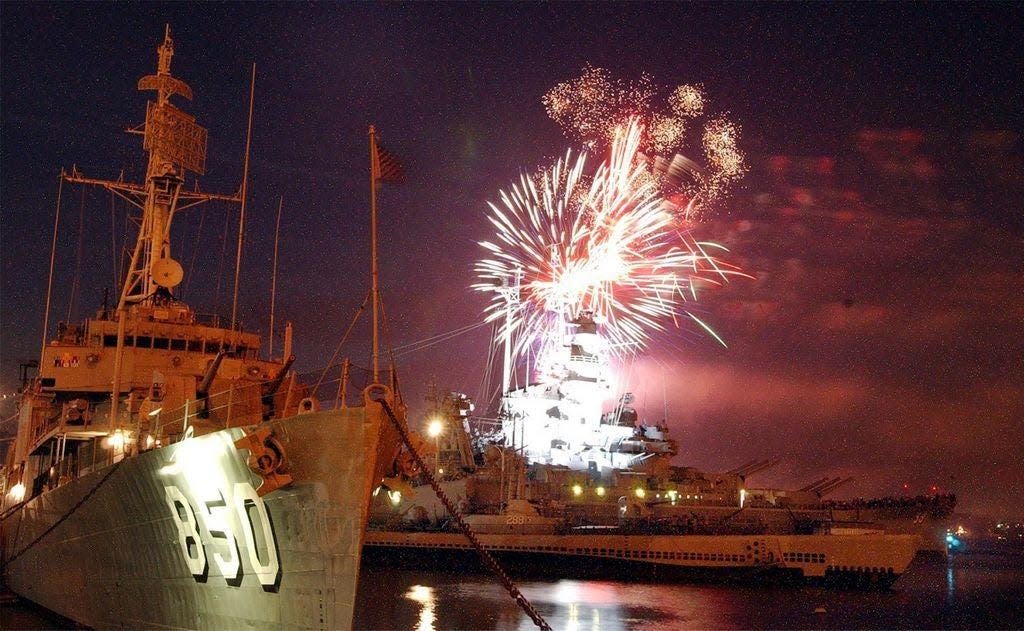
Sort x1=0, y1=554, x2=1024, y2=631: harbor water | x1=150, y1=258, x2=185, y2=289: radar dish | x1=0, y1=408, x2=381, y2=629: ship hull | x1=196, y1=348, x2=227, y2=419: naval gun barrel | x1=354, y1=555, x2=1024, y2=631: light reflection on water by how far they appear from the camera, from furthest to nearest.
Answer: x1=354, y1=555, x2=1024, y2=631: light reflection on water < x1=0, y1=554, x2=1024, y2=631: harbor water < x1=150, y1=258, x2=185, y2=289: radar dish < x1=196, y1=348, x2=227, y2=419: naval gun barrel < x1=0, y1=408, x2=381, y2=629: ship hull

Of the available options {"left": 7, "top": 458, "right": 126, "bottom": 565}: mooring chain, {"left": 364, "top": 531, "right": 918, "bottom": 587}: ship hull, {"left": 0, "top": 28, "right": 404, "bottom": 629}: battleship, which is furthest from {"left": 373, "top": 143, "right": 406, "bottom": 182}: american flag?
{"left": 364, "top": 531, "right": 918, "bottom": 587}: ship hull

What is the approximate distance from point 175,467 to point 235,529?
5.26 feet

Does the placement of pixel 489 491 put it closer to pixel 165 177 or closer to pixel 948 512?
pixel 165 177

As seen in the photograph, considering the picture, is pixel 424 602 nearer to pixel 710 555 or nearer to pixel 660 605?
pixel 660 605

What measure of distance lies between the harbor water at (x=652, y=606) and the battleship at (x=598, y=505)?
51.5 inches

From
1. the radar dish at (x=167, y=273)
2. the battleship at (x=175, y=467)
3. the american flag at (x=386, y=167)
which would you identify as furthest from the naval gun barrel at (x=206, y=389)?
the radar dish at (x=167, y=273)

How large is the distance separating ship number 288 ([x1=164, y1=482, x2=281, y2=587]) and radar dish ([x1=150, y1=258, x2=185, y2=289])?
29.0 ft

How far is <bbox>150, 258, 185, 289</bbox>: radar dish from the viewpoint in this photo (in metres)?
20.8

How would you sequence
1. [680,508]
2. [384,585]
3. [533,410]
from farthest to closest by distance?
[533,410], [680,508], [384,585]

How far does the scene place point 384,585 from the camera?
113ft

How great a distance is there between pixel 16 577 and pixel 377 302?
19.9 meters

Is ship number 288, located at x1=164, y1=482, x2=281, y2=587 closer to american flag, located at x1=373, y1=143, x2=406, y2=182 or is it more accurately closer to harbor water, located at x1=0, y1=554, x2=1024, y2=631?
american flag, located at x1=373, y1=143, x2=406, y2=182

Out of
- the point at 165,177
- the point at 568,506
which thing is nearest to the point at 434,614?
the point at 165,177

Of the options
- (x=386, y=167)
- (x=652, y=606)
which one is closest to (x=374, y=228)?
(x=386, y=167)
